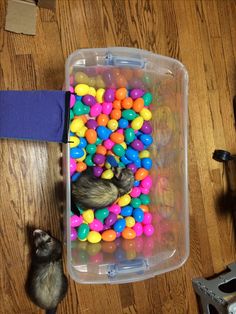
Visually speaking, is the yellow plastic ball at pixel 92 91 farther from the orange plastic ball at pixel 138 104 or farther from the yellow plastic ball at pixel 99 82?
the orange plastic ball at pixel 138 104

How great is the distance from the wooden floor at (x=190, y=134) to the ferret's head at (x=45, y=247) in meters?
0.10

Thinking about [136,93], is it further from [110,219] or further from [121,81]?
[110,219]

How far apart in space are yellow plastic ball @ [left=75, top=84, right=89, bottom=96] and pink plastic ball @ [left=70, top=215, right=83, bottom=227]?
15.4 inches

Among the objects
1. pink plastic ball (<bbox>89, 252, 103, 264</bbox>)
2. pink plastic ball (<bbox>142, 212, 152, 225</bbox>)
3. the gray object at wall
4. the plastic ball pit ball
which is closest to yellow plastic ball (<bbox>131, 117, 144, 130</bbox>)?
the plastic ball pit ball

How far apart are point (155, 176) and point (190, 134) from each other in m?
0.26

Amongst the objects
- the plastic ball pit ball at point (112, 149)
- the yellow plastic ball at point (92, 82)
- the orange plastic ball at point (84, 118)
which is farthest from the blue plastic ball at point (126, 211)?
the yellow plastic ball at point (92, 82)

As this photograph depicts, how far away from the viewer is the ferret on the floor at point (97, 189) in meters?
1.01

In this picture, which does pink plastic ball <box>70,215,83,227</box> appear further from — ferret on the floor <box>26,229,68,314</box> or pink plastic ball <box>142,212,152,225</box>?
pink plastic ball <box>142,212,152,225</box>

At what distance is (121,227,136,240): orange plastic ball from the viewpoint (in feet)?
3.74

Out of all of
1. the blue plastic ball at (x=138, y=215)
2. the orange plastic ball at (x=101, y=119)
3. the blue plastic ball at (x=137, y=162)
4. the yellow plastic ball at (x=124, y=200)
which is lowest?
the blue plastic ball at (x=138, y=215)

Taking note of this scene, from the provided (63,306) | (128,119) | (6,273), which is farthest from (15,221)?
(128,119)

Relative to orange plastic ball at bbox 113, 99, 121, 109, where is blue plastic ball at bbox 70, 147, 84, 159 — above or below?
below

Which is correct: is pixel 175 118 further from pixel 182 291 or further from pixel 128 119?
pixel 182 291

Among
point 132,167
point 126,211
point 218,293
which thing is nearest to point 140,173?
point 132,167
